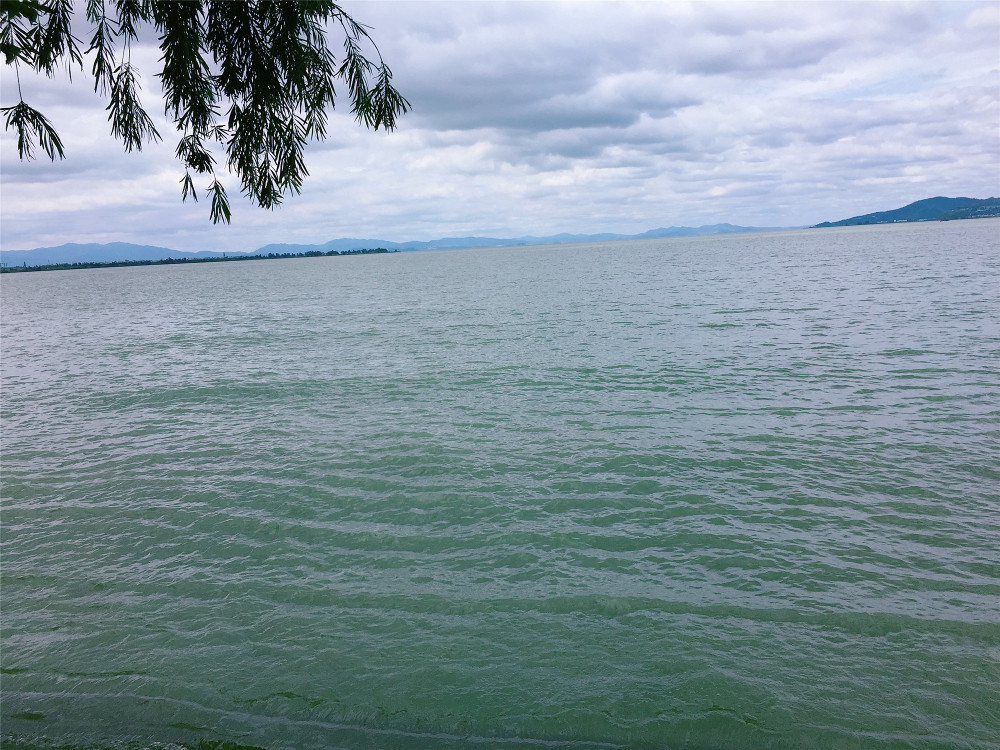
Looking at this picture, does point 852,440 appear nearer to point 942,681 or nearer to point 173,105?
point 942,681

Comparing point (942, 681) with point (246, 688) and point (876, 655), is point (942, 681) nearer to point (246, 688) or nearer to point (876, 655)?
point (876, 655)

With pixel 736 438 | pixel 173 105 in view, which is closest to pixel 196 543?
pixel 173 105

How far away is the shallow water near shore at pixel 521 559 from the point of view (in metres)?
7.23

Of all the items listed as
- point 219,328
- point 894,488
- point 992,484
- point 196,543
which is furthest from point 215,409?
point 219,328

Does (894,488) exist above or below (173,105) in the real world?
below

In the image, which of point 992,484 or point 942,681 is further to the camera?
point 992,484

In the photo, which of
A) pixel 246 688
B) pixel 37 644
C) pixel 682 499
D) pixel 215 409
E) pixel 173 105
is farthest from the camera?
pixel 215 409

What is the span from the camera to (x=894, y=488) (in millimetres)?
12625

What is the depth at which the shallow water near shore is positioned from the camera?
23.7 ft

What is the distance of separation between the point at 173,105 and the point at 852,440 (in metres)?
15.8

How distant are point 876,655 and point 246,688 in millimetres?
7973

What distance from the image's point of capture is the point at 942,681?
739 centimetres

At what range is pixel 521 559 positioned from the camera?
10.6 metres

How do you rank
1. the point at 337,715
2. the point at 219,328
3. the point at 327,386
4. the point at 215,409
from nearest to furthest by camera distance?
the point at 337,715 < the point at 215,409 < the point at 327,386 < the point at 219,328
